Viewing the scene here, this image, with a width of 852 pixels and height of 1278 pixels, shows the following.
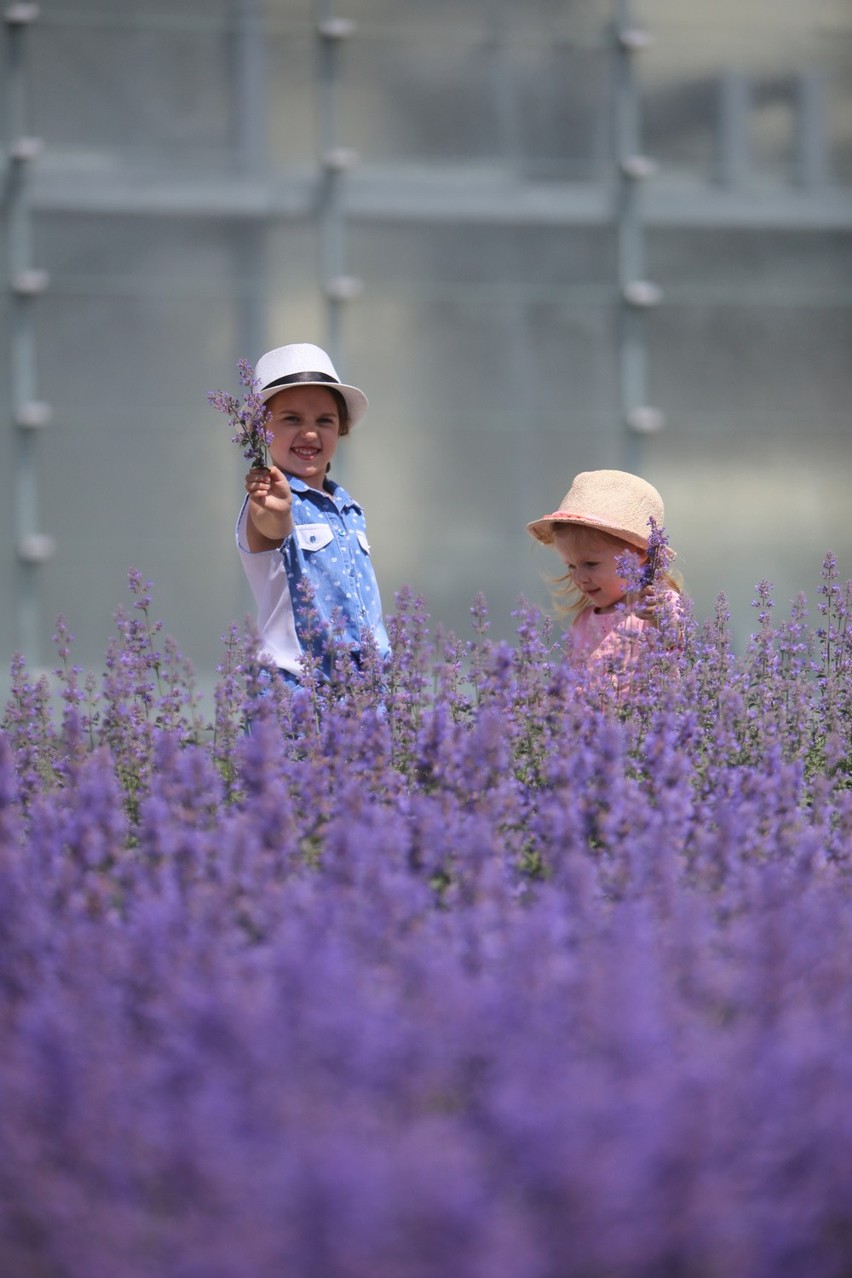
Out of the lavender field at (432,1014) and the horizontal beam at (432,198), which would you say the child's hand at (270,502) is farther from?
the horizontal beam at (432,198)

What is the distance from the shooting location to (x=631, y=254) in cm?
730

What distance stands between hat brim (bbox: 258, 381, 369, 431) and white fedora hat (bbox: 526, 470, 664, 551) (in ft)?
1.76

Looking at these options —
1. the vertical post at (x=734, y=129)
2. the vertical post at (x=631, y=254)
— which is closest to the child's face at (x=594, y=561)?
the vertical post at (x=631, y=254)

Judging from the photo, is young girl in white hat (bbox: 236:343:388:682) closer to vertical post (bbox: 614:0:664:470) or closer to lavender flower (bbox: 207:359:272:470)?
lavender flower (bbox: 207:359:272:470)

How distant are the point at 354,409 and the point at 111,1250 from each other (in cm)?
287

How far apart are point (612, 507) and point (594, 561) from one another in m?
0.13

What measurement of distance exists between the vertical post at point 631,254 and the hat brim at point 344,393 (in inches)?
134

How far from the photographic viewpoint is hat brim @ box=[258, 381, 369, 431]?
12.4 feet

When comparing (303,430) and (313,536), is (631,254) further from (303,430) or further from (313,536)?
(313,536)

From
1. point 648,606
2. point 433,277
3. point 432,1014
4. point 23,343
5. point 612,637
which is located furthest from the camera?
point 433,277

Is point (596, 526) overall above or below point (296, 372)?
below

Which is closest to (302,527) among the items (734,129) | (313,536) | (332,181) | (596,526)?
(313,536)

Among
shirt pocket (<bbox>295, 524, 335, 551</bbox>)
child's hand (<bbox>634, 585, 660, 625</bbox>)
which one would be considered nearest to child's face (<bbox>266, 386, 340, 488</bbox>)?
shirt pocket (<bbox>295, 524, 335, 551</bbox>)

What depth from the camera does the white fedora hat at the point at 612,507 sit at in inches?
145
